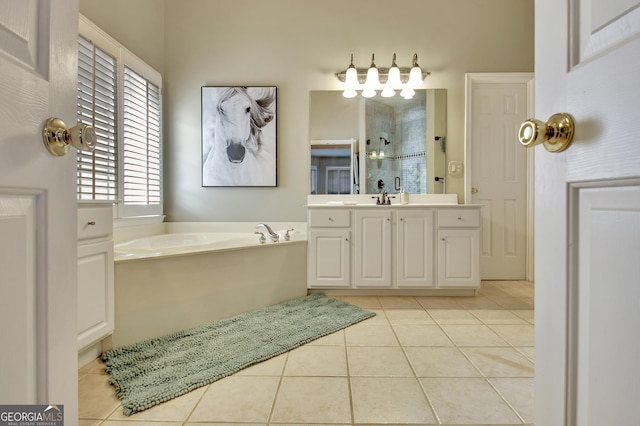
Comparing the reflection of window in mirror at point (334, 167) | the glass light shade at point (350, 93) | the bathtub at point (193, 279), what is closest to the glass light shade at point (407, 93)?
the glass light shade at point (350, 93)

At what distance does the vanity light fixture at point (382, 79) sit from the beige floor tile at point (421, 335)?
214 cm

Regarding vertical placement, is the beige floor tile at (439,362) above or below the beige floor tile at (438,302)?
below

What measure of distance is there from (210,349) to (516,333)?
1800mm

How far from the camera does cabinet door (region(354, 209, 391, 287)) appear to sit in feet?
8.66

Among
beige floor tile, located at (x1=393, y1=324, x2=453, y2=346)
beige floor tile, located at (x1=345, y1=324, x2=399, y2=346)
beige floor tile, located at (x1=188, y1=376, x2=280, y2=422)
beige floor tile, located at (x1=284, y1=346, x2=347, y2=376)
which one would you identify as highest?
beige floor tile, located at (x1=393, y1=324, x2=453, y2=346)

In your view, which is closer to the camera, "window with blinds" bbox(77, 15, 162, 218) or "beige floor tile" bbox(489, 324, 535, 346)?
"beige floor tile" bbox(489, 324, 535, 346)

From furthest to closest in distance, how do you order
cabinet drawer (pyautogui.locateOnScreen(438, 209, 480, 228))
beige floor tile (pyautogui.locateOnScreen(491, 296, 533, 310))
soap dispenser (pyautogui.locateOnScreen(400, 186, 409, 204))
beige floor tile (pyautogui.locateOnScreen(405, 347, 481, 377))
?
soap dispenser (pyautogui.locateOnScreen(400, 186, 409, 204)) → cabinet drawer (pyautogui.locateOnScreen(438, 209, 480, 228)) → beige floor tile (pyautogui.locateOnScreen(491, 296, 533, 310)) → beige floor tile (pyautogui.locateOnScreen(405, 347, 481, 377))

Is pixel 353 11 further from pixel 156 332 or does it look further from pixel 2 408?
pixel 2 408

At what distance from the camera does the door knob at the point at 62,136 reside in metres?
0.48

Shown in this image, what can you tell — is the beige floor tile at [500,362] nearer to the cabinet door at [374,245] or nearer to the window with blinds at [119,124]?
the cabinet door at [374,245]

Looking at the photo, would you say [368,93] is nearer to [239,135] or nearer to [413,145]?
[413,145]

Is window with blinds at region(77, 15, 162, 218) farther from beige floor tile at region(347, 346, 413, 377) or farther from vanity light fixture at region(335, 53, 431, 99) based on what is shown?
vanity light fixture at region(335, 53, 431, 99)

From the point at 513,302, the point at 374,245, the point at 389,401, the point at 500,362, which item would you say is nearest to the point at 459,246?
the point at 513,302

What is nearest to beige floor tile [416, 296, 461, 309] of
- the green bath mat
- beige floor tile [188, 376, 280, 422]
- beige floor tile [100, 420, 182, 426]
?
the green bath mat
